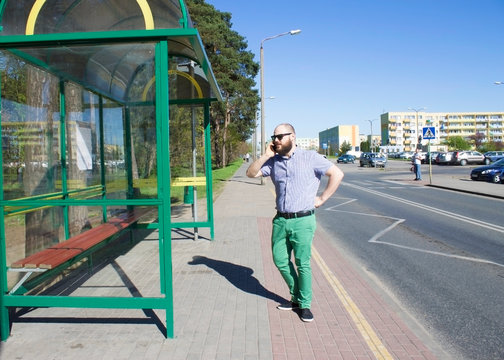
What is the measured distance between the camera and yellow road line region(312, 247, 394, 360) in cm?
326

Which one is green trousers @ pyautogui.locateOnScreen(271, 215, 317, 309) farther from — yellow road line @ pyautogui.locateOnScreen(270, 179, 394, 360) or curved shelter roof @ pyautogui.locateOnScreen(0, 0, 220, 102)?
curved shelter roof @ pyautogui.locateOnScreen(0, 0, 220, 102)

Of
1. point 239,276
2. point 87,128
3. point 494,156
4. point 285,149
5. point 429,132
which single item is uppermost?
point 429,132

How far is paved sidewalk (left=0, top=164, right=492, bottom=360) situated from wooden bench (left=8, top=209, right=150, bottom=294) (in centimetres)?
53

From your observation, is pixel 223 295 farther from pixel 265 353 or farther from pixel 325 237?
pixel 325 237

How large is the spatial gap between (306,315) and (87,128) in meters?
4.34

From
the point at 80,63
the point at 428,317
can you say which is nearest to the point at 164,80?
the point at 80,63

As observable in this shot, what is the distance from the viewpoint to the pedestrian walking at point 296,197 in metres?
3.72

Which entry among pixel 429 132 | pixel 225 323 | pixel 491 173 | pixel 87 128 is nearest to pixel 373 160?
pixel 491 173

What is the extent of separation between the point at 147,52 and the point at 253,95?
1629 inches

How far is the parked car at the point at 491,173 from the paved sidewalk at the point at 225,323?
1822 centimetres

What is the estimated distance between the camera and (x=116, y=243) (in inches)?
294

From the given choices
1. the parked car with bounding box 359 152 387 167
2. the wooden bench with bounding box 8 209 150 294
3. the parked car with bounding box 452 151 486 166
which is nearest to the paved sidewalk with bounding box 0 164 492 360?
the wooden bench with bounding box 8 209 150 294

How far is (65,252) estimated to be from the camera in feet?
14.1

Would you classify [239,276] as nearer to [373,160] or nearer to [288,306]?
[288,306]
